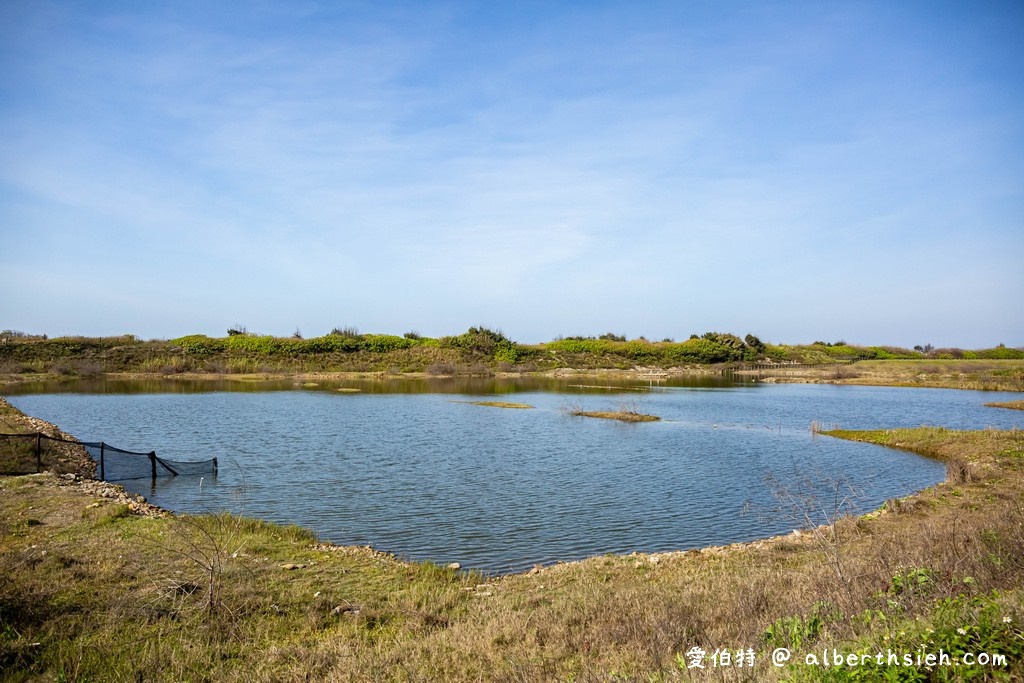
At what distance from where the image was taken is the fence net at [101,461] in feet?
60.3

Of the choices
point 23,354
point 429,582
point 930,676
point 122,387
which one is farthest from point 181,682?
point 23,354

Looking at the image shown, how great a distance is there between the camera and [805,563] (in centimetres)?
1077

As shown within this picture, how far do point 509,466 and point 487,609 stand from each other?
571 inches

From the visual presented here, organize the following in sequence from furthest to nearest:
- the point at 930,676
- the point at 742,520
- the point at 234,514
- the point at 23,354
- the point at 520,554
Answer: the point at 23,354
the point at 742,520
the point at 234,514
the point at 520,554
the point at 930,676

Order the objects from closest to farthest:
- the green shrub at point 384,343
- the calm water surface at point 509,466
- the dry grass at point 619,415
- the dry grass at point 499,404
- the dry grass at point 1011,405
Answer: the calm water surface at point 509,466 < the dry grass at point 619,415 < the dry grass at point 1011,405 < the dry grass at point 499,404 < the green shrub at point 384,343

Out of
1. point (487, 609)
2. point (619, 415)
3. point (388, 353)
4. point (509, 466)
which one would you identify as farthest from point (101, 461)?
point (388, 353)

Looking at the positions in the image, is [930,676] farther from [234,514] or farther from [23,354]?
[23,354]

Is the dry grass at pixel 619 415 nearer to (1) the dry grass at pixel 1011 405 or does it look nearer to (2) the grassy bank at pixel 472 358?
(1) the dry grass at pixel 1011 405

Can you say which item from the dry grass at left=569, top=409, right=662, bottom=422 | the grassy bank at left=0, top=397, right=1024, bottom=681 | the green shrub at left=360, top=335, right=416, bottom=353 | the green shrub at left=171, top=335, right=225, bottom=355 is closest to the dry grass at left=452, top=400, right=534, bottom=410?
the dry grass at left=569, top=409, right=662, bottom=422

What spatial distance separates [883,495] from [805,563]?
1015 cm

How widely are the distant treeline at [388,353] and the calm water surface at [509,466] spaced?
3502 cm

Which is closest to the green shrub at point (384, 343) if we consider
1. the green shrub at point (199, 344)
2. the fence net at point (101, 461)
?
the green shrub at point (199, 344)

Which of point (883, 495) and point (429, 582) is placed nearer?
point (429, 582)

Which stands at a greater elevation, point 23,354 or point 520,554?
point 23,354
